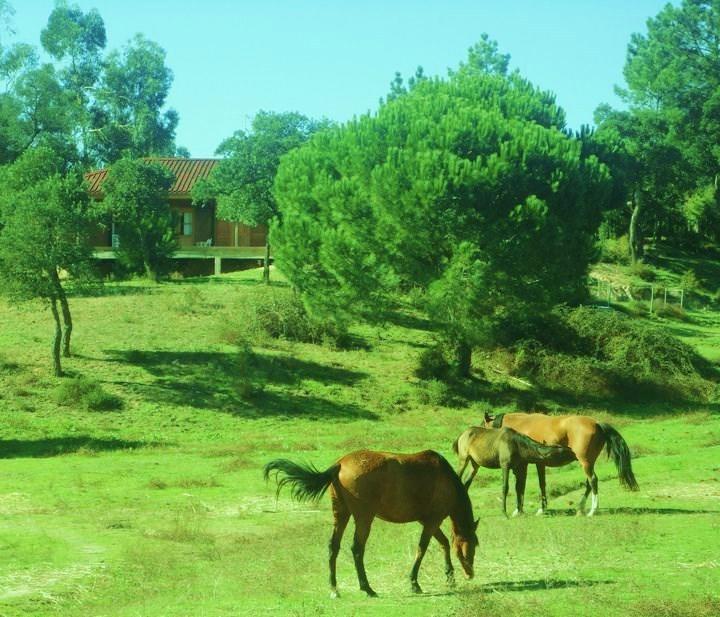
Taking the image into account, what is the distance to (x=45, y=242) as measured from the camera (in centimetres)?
3609

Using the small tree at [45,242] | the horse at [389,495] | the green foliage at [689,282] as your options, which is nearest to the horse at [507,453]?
the horse at [389,495]

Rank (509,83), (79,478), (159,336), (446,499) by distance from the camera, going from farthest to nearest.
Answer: (509,83) → (159,336) → (79,478) → (446,499)

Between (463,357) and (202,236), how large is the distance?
30924 mm

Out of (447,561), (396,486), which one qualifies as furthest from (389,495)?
(447,561)

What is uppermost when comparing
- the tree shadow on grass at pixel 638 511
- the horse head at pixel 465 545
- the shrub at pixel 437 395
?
the horse head at pixel 465 545

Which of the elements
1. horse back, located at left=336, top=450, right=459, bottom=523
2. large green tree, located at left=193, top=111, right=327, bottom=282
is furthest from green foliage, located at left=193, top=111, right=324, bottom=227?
horse back, located at left=336, top=450, right=459, bottom=523

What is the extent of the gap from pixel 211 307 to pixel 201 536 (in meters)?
30.9

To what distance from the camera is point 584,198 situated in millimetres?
42281

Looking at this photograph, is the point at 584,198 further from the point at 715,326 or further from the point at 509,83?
the point at 715,326

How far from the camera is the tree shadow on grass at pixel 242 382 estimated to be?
37.1m

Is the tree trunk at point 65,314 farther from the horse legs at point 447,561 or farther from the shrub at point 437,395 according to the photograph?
the horse legs at point 447,561

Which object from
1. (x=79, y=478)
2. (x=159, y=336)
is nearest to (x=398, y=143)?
(x=159, y=336)

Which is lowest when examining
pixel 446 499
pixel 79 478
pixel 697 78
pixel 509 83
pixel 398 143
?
pixel 79 478

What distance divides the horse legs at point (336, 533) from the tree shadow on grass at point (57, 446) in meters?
18.2
